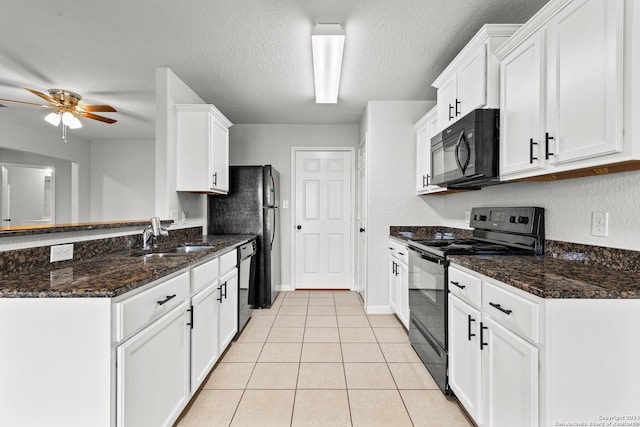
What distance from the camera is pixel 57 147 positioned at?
542cm

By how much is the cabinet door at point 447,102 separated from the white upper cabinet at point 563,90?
1.63 feet

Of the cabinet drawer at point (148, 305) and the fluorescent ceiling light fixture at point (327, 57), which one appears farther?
the fluorescent ceiling light fixture at point (327, 57)

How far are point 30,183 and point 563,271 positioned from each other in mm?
7016

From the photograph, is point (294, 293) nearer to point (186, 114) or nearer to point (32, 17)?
point (186, 114)

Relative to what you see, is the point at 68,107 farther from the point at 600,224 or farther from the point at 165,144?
the point at 600,224

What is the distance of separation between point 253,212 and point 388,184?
5.26 ft

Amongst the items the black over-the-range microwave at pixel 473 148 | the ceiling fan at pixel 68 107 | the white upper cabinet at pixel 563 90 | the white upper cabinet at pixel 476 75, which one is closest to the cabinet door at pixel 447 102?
the white upper cabinet at pixel 476 75

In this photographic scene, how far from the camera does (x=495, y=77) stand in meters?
1.99

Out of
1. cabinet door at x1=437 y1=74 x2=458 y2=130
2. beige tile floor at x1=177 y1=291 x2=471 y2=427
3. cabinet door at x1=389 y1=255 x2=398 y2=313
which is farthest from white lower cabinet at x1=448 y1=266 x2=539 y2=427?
cabinet door at x1=389 y1=255 x2=398 y2=313

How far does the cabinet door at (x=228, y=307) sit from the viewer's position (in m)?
2.44

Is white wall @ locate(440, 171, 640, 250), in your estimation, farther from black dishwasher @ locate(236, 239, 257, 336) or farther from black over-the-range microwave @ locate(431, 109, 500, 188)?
black dishwasher @ locate(236, 239, 257, 336)

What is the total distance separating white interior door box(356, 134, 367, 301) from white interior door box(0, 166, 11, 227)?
5.41 meters

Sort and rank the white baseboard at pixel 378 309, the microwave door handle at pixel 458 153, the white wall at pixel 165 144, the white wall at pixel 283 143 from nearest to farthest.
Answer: the microwave door handle at pixel 458 153 < the white wall at pixel 165 144 < the white baseboard at pixel 378 309 < the white wall at pixel 283 143

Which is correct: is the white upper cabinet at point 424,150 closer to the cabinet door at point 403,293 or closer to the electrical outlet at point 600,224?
the cabinet door at point 403,293
